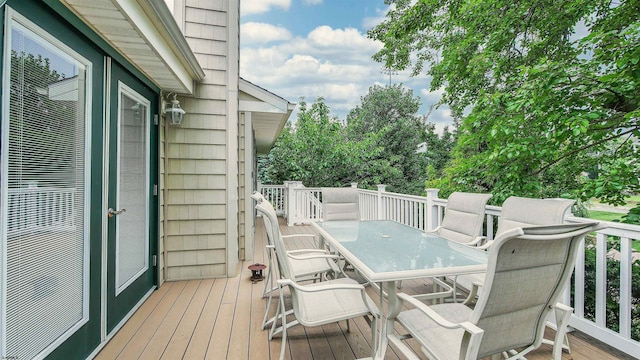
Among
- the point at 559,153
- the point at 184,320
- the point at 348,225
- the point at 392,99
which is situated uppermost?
the point at 392,99

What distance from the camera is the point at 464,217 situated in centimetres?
303

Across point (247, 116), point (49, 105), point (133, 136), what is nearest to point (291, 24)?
point (247, 116)

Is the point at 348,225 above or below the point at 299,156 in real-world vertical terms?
below

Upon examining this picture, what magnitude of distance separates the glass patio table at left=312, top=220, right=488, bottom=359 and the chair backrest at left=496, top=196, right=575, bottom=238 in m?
0.41

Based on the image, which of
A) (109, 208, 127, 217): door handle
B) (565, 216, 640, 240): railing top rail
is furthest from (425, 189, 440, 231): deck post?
(109, 208, 127, 217): door handle

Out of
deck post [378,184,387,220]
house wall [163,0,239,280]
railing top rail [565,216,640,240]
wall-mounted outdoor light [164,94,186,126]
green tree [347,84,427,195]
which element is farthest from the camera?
green tree [347,84,427,195]

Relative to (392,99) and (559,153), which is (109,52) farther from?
(392,99)

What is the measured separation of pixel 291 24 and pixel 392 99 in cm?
761

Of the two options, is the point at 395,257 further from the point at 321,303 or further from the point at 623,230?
the point at 623,230

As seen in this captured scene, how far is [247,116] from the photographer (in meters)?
4.40

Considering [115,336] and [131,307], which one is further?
[131,307]

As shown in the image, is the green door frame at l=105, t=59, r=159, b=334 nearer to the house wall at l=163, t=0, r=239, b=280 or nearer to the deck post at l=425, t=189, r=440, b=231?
the house wall at l=163, t=0, r=239, b=280

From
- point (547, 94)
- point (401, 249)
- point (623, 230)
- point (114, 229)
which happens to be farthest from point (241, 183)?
point (623, 230)

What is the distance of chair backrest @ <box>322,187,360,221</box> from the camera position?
4.18 m
